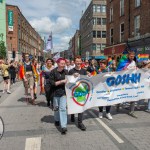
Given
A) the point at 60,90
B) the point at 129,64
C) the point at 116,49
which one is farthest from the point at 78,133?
the point at 116,49

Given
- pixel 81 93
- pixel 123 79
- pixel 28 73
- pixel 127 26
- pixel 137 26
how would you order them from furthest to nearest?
pixel 127 26 < pixel 137 26 < pixel 28 73 < pixel 123 79 < pixel 81 93

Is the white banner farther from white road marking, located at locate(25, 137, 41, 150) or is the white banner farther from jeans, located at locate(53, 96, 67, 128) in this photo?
white road marking, located at locate(25, 137, 41, 150)

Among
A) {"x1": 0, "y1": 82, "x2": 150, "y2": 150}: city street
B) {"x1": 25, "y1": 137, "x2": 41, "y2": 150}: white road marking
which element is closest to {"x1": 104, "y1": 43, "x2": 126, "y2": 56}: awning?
{"x1": 0, "y1": 82, "x2": 150, "y2": 150}: city street

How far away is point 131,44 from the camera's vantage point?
94.6 ft

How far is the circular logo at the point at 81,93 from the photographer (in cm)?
684

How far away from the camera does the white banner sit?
680cm

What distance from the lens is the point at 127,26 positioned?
3028 cm

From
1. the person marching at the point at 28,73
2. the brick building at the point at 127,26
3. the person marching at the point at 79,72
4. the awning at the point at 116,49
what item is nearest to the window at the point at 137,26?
the brick building at the point at 127,26

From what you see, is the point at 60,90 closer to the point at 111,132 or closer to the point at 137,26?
the point at 111,132

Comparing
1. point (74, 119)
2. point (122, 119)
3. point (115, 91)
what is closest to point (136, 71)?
point (115, 91)

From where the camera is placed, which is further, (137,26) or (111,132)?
(137,26)

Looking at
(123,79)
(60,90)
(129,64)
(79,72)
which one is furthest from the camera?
(129,64)

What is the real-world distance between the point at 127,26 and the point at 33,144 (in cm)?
2649

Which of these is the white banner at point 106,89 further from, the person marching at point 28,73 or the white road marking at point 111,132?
the person marching at point 28,73
